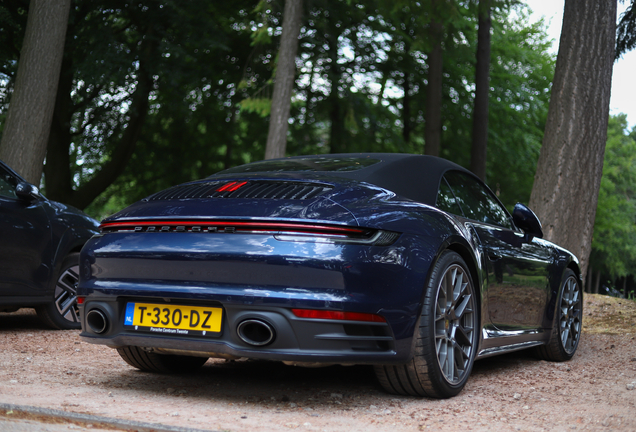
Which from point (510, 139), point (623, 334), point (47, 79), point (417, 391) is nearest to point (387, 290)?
point (417, 391)

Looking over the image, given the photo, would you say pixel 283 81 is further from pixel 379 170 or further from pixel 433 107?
pixel 379 170

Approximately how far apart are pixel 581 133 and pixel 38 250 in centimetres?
646

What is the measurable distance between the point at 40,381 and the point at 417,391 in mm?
2173

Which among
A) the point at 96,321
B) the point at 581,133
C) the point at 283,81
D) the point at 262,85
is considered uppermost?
the point at 262,85

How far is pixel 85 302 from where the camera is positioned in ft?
12.0

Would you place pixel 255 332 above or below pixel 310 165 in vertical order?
below

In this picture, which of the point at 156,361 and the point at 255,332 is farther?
the point at 156,361

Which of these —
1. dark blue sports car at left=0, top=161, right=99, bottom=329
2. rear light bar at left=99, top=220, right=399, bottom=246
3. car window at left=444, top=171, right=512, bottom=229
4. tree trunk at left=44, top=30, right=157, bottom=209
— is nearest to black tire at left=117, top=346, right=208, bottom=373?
rear light bar at left=99, top=220, right=399, bottom=246

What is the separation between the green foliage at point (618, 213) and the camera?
32.6 metres

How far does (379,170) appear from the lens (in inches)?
156

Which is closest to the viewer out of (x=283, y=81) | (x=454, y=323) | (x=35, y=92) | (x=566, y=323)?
(x=454, y=323)

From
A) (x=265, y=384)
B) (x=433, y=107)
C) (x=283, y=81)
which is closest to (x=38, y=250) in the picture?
(x=265, y=384)

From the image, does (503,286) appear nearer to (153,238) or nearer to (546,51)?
(153,238)

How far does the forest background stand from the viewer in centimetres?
1547
